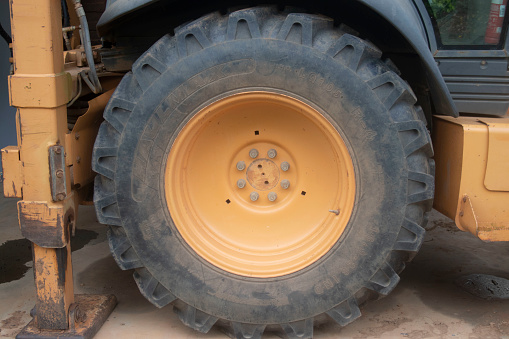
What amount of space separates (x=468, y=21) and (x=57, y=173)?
82.3 inches

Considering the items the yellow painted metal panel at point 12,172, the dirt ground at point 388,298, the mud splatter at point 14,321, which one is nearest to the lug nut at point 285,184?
the dirt ground at point 388,298

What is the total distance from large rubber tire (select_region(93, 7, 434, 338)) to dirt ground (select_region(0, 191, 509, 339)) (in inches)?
11.3

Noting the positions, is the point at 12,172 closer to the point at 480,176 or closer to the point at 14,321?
the point at 14,321

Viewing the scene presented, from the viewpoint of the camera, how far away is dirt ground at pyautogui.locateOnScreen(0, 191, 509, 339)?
2.99m

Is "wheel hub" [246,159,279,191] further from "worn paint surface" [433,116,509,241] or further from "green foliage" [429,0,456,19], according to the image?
"green foliage" [429,0,456,19]

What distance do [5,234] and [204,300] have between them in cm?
236

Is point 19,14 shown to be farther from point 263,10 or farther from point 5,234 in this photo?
point 5,234

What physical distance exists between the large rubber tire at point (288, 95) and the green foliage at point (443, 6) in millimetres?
430

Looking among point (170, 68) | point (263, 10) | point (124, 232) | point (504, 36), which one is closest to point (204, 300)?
point (124, 232)

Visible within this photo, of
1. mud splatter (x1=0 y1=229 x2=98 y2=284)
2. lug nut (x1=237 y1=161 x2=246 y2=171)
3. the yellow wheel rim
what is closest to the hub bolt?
the yellow wheel rim

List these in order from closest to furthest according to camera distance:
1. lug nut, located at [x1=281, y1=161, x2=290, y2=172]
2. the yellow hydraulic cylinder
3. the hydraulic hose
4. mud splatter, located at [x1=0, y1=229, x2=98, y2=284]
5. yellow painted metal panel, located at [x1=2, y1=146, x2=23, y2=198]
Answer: the yellow hydraulic cylinder, yellow painted metal panel, located at [x1=2, y1=146, x2=23, y2=198], the hydraulic hose, lug nut, located at [x1=281, y1=161, x2=290, y2=172], mud splatter, located at [x1=0, y1=229, x2=98, y2=284]

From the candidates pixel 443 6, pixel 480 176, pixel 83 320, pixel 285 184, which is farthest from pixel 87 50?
pixel 480 176

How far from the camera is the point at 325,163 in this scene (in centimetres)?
288

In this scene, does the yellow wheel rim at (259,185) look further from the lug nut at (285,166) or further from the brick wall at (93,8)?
the brick wall at (93,8)
